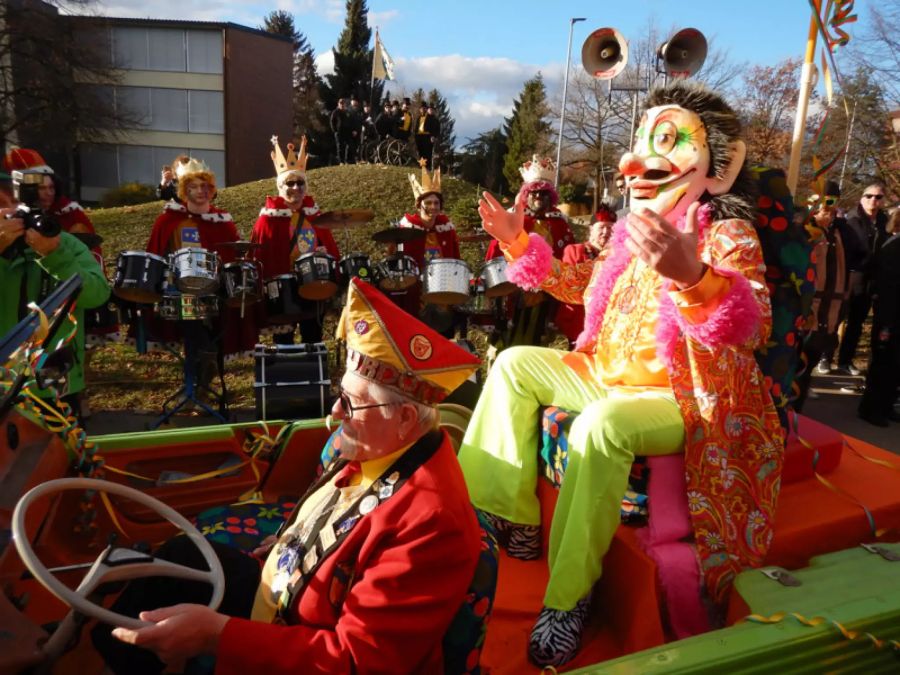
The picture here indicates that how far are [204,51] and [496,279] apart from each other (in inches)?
1002

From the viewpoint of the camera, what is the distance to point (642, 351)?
2555 mm

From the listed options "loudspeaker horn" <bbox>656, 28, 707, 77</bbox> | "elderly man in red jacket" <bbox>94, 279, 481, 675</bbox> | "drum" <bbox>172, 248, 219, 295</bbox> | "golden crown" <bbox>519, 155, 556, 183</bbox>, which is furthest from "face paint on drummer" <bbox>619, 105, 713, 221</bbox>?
"golden crown" <bbox>519, 155, 556, 183</bbox>

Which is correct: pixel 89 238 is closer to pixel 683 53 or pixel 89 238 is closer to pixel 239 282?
pixel 239 282

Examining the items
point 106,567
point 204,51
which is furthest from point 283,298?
point 204,51

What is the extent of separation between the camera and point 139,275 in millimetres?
4461

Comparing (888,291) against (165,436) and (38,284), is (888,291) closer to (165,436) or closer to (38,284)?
(165,436)

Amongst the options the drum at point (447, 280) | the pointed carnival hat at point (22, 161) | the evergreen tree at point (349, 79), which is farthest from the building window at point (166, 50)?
the drum at point (447, 280)

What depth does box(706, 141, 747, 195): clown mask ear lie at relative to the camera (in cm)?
252

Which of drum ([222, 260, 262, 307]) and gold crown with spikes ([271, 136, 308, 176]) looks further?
gold crown with spikes ([271, 136, 308, 176])

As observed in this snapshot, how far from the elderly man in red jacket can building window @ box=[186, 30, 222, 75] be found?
2817 cm

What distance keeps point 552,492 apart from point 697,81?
181 centimetres

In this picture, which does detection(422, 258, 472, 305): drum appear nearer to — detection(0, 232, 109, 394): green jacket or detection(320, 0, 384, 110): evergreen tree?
detection(0, 232, 109, 394): green jacket

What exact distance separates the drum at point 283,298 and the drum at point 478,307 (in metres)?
1.50

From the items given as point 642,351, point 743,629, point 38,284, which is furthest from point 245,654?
point 38,284
